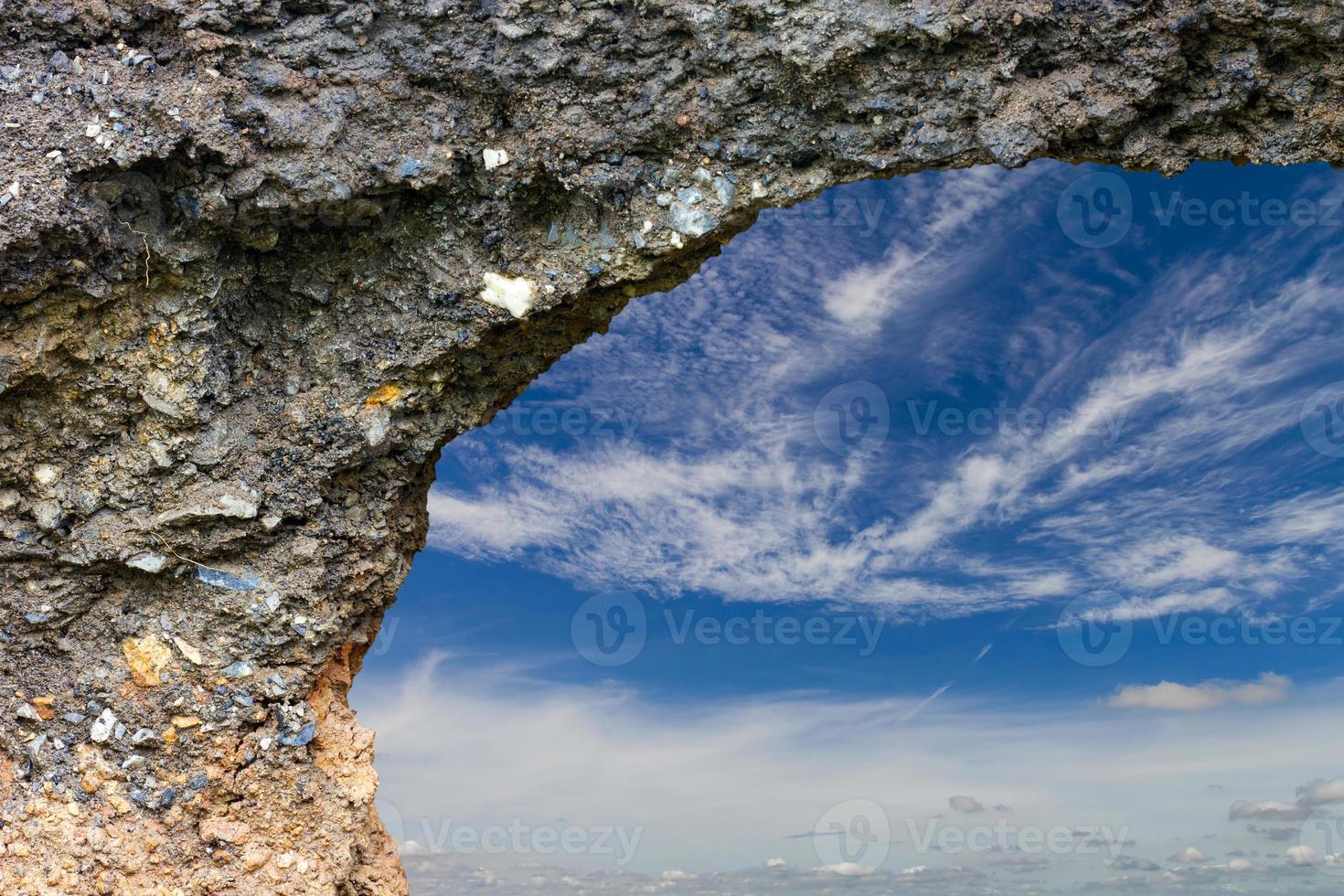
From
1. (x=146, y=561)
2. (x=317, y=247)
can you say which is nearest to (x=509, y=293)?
(x=317, y=247)

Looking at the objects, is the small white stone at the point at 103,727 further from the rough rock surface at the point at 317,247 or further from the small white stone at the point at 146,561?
the small white stone at the point at 146,561

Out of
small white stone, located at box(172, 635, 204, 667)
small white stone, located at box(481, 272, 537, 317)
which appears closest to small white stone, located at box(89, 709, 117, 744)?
small white stone, located at box(172, 635, 204, 667)

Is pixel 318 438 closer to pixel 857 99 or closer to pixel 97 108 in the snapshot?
pixel 97 108

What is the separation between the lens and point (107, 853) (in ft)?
17.7

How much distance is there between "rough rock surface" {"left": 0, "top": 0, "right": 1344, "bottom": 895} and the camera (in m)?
5.02

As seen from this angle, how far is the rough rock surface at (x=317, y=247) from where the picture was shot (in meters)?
5.02

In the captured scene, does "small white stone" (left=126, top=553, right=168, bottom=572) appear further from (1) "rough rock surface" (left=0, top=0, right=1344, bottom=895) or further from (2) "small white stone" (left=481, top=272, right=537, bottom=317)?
(2) "small white stone" (left=481, top=272, right=537, bottom=317)

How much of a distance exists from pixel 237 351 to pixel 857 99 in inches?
144

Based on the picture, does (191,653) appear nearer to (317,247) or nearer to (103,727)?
(103,727)

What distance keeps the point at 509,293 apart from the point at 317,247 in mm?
1129

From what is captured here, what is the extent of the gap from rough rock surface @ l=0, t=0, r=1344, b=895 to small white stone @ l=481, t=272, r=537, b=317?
0.02 metres

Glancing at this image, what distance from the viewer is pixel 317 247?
219 inches

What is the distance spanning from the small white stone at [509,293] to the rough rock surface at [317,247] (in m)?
0.02

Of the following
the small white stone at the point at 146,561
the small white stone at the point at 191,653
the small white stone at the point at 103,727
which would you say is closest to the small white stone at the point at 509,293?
the small white stone at the point at 146,561
